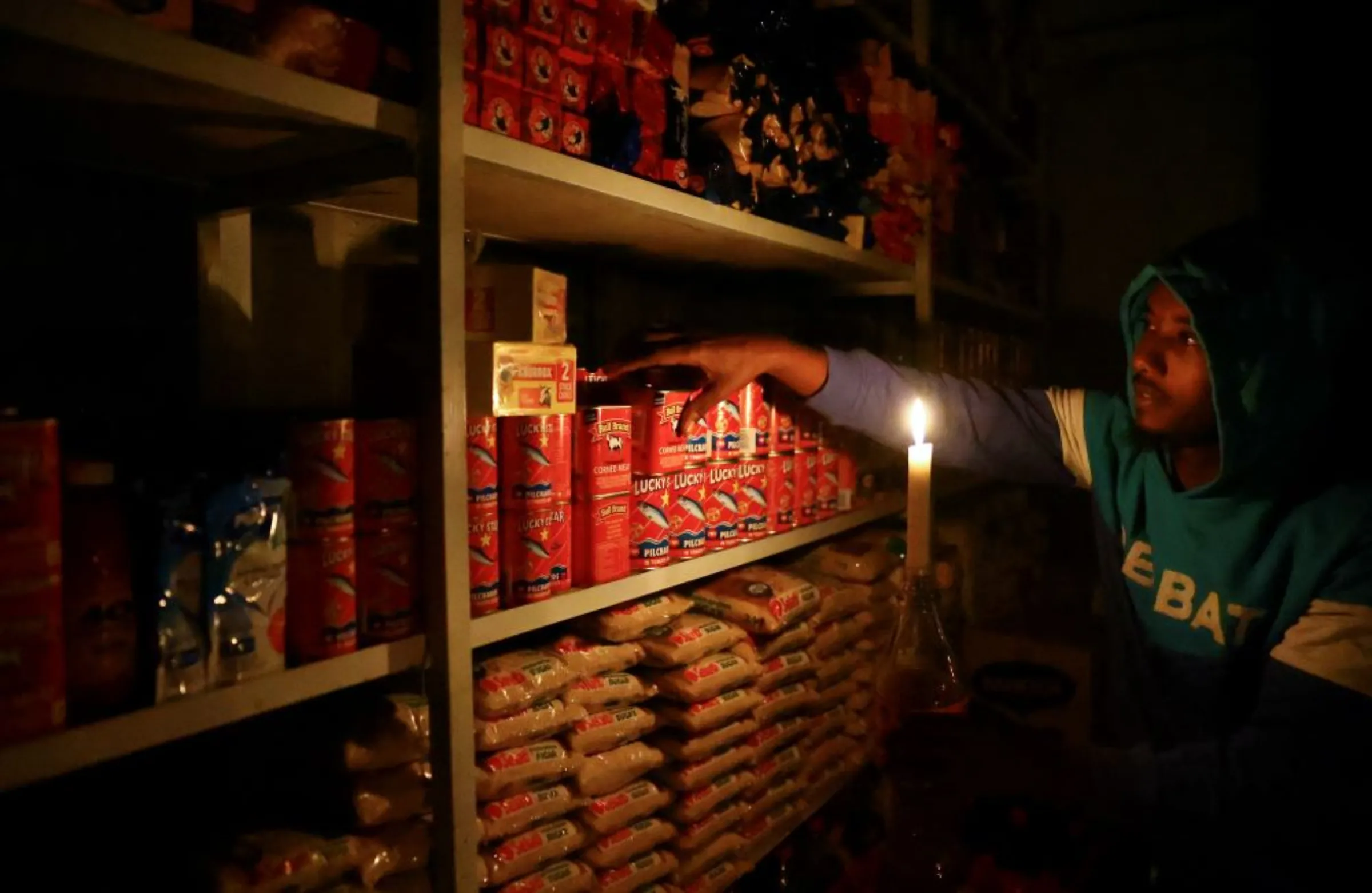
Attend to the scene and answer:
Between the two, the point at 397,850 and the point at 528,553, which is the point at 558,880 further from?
the point at 528,553

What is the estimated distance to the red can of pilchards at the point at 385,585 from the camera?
0.86 meters

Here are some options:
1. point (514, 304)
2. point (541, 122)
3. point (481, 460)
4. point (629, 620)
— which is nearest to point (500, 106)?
point (541, 122)

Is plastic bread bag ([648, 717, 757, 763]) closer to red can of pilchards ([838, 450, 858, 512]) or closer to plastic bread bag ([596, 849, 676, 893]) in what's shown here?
plastic bread bag ([596, 849, 676, 893])

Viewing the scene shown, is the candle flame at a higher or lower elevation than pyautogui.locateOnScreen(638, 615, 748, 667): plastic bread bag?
higher

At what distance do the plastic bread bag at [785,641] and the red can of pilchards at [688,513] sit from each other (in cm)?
31

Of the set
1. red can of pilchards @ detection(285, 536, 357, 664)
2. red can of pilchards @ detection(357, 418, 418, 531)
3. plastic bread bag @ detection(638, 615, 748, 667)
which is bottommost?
plastic bread bag @ detection(638, 615, 748, 667)

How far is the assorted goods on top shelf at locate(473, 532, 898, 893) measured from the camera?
43.6 inches

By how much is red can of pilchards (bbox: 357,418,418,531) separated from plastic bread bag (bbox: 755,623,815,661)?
822 mm

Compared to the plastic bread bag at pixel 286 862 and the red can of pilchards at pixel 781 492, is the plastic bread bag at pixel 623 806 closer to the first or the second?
the plastic bread bag at pixel 286 862

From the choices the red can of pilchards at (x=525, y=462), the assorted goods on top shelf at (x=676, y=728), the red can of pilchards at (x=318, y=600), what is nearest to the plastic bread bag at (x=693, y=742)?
the assorted goods on top shelf at (x=676, y=728)

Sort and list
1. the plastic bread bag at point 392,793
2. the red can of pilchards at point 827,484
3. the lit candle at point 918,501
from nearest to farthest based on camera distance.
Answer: the plastic bread bag at point 392,793
the lit candle at point 918,501
the red can of pilchards at point 827,484

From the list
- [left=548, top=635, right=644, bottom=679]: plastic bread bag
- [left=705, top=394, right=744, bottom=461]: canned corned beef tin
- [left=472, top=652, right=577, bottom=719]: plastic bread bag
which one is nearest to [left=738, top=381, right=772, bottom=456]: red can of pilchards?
[left=705, top=394, right=744, bottom=461]: canned corned beef tin

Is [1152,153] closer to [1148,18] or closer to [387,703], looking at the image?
[1148,18]

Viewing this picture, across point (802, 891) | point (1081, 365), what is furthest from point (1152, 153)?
point (802, 891)
